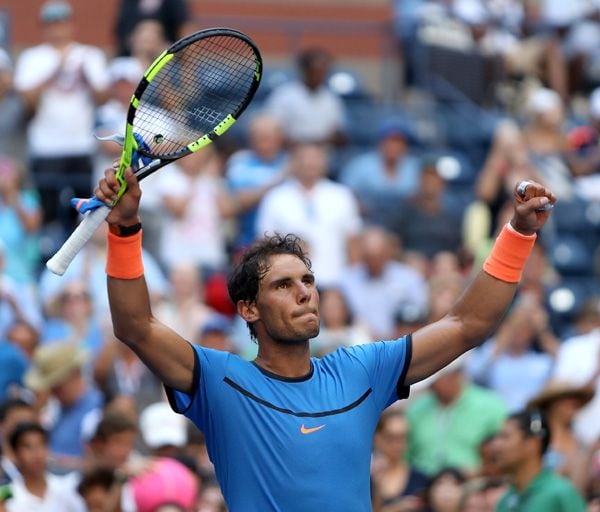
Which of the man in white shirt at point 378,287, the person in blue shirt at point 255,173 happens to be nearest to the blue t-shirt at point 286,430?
the man in white shirt at point 378,287

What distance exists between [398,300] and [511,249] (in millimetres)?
5807

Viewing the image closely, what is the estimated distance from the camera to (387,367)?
17.8ft

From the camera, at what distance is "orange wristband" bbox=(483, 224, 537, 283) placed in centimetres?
546

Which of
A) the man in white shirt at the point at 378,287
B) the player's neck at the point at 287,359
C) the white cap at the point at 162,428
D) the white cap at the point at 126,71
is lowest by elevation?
the man in white shirt at the point at 378,287

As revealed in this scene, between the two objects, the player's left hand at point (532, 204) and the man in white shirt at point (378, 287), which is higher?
the player's left hand at point (532, 204)

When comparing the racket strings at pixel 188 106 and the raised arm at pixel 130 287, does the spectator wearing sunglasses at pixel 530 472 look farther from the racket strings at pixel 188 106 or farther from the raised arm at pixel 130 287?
the raised arm at pixel 130 287

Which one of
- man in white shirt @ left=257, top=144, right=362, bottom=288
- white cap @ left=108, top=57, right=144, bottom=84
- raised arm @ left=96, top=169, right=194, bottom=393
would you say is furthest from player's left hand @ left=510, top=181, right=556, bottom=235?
white cap @ left=108, top=57, right=144, bottom=84

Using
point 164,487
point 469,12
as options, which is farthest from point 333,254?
point 469,12

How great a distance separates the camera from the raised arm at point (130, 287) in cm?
504

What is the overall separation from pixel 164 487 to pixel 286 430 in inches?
113

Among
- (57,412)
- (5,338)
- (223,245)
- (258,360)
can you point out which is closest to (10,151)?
(223,245)

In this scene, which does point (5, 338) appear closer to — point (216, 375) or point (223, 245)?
point (223, 245)

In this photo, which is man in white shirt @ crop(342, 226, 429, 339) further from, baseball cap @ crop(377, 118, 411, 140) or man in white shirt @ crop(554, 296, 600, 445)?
baseball cap @ crop(377, 118, 411, 140)

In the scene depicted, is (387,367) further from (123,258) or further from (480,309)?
(123,258)
